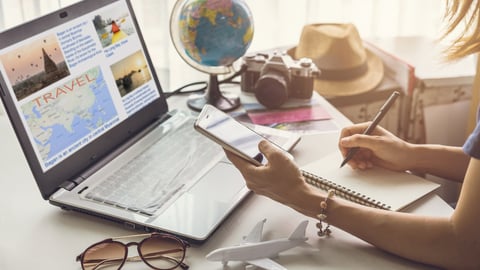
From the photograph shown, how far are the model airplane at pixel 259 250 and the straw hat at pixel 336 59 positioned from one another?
32.4 inches

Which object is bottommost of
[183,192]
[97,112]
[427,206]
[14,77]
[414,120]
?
[414,120]

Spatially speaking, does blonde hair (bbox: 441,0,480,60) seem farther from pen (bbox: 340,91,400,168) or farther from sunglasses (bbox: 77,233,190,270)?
sunglasses (bbox: 77,233,190,270)

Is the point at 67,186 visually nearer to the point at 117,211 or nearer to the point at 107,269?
the point at 117,211

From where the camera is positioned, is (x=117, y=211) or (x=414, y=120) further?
(x=414, y=120)

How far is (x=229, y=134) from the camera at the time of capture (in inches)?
41.5

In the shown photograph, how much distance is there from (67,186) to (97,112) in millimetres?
167

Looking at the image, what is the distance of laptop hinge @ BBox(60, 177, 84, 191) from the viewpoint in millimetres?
1069

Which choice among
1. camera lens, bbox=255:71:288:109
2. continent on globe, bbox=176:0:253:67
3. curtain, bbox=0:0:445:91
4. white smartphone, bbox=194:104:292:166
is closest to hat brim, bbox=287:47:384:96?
curtain, bbox=0:0:445:91

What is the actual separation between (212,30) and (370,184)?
473 mm

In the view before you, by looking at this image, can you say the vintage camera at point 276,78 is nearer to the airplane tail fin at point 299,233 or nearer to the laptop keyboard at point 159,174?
the laptop keyboard at point 159,174

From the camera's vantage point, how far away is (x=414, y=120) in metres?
1.80

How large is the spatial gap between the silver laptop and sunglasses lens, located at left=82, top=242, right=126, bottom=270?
60 mm

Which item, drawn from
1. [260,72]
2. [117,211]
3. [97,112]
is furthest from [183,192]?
[260,72]

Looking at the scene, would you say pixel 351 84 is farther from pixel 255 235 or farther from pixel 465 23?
pixel 255 235
